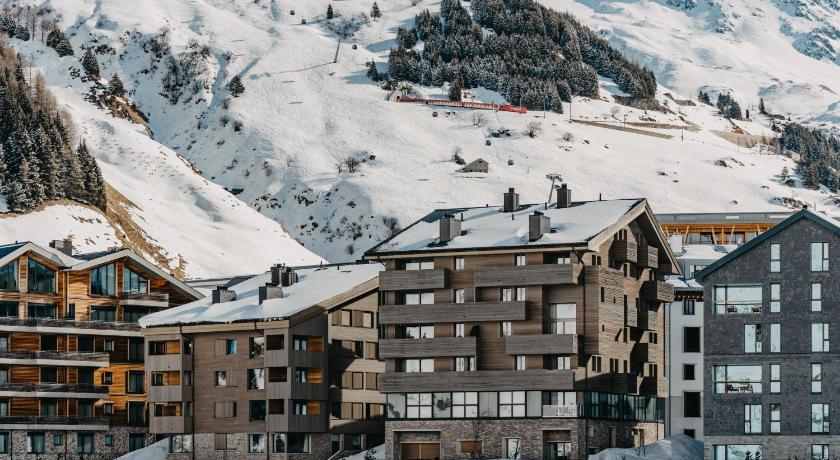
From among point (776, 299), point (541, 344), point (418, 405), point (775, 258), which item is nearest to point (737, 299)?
point (776, 299)

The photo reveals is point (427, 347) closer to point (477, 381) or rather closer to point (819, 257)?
point (477, 381)

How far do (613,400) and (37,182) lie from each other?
88437 mm

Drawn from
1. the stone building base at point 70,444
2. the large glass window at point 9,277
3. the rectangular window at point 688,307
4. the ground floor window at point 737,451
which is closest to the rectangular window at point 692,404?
the rectangular window at point 688,307

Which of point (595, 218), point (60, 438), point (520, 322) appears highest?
point (595, 218)

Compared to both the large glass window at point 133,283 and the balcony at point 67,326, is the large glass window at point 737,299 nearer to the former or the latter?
the balcony at point 67,326

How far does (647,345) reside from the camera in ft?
348

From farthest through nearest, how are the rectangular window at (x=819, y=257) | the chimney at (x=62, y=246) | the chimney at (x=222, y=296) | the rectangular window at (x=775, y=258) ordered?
the chimney at (x=62, y=246), the chimney at (x=222, y=296), the rectangular window at (x=775, y=258), the rectangular window at (x=819, y=257)

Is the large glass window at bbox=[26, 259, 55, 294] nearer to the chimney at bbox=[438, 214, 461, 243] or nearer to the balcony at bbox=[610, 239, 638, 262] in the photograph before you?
the chimney at bbox=[438, 214, 461, 243]

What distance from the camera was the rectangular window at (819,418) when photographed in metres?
89.0

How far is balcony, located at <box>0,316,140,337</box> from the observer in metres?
112

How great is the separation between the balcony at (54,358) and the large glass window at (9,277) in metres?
4.24

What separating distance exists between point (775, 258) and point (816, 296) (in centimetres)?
310

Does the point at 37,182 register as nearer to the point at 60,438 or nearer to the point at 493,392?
the point at 60,438

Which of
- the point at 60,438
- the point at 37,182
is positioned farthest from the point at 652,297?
the point at 37,182
